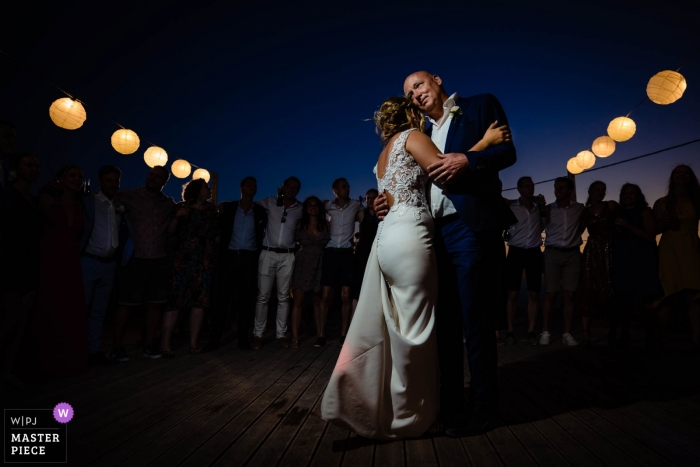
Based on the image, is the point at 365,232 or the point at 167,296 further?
the point at 365,232

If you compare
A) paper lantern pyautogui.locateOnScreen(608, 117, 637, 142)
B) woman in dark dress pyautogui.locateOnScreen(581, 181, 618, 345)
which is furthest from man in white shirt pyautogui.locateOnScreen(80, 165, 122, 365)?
paper lantern pyautogui.locateOnScreen(608, 117, 637, 142)

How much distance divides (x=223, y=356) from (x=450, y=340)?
9.01 ft

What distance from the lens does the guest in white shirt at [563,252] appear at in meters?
4.65

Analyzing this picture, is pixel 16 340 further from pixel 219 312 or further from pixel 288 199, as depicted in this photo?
pixel 288 199

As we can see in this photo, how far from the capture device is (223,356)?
155 inches

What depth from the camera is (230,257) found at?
4.51 m

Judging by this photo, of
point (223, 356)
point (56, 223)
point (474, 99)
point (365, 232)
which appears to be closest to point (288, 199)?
point (365, 232)

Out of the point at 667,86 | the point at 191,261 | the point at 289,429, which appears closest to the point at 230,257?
the point at 191,261

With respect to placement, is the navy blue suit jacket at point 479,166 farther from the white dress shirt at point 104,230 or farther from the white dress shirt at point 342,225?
the white dress shirt at point 104,230

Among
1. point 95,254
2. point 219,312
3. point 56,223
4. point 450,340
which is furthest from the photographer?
point 219,312

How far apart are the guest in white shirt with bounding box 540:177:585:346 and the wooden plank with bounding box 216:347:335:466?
3382mm

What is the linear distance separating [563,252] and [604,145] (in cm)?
415

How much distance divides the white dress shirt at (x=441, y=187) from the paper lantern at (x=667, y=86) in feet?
17.2

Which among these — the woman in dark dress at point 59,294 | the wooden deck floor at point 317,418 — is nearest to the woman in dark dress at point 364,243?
the wooden deck floor at point 317,418
